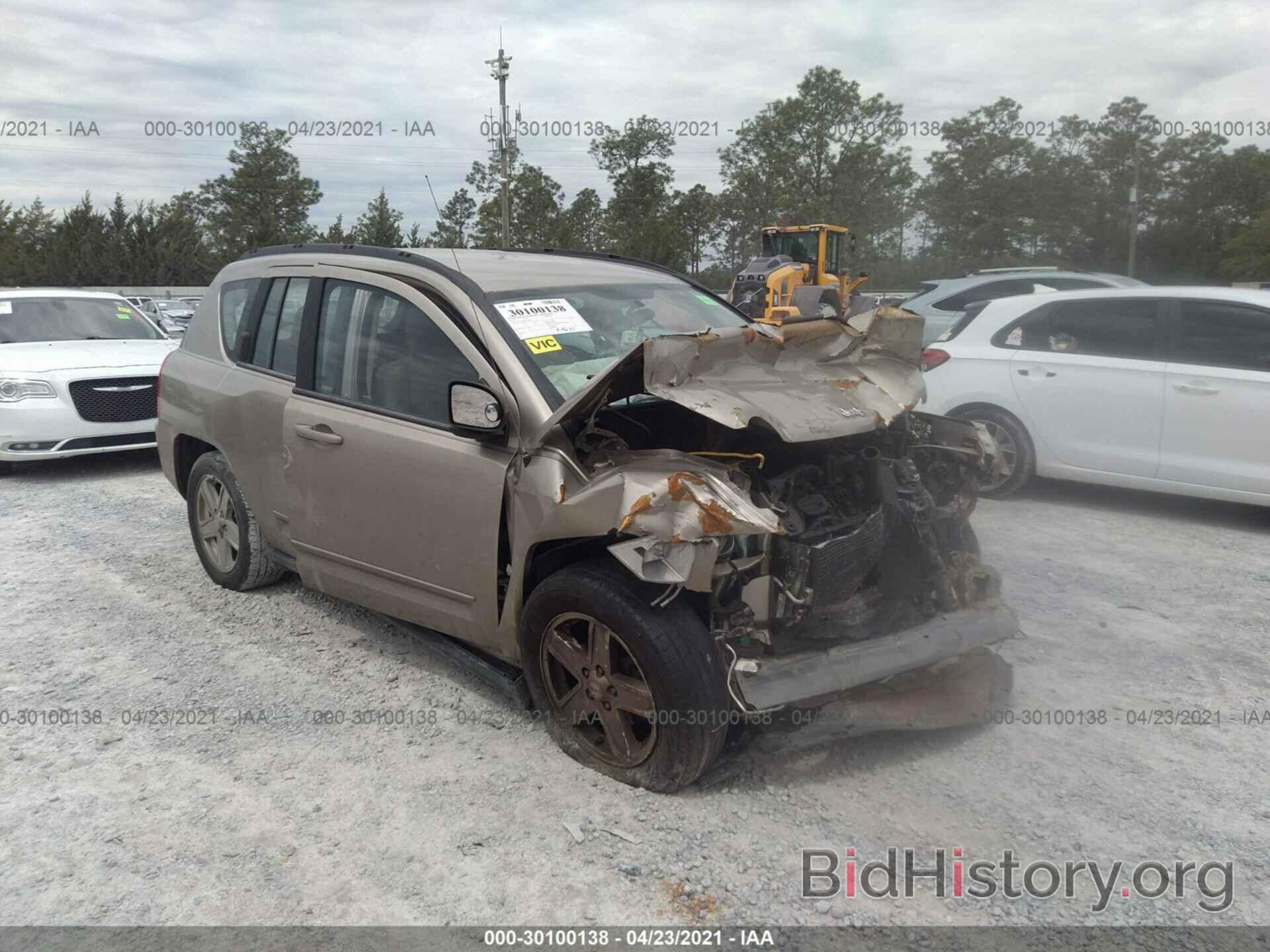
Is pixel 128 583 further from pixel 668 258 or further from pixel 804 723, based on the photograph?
pixel 668 258

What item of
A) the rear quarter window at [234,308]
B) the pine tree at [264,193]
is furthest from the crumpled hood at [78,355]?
the pine tree at [264,193]

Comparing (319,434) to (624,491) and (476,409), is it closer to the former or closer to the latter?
(476,409)

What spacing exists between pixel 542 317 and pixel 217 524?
259 cm

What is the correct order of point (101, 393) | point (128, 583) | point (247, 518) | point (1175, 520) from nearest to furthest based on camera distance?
point (247, 518)
point (128, 583)
point (1175, 520)
point (101, 393)

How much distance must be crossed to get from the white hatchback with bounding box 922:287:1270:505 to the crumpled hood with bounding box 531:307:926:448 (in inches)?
104

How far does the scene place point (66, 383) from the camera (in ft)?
27.5

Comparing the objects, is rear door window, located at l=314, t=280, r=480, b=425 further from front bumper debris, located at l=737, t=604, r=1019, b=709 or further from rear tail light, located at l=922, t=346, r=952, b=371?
rear tail light, located at l=922, t=346, r=952, b=371

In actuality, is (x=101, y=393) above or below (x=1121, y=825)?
above

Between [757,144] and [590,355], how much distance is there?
52.9 m

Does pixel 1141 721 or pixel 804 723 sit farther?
pixel 1141 721

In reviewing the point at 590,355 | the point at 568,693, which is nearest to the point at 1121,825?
the point at 568,693

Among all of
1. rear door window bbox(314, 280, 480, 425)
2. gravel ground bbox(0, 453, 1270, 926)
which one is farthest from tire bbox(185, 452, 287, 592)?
rear door window bbox(314, 280, 480, 425)

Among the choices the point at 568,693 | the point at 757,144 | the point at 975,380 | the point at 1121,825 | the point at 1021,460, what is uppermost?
the point at 757,144

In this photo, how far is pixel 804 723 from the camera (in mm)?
3400
